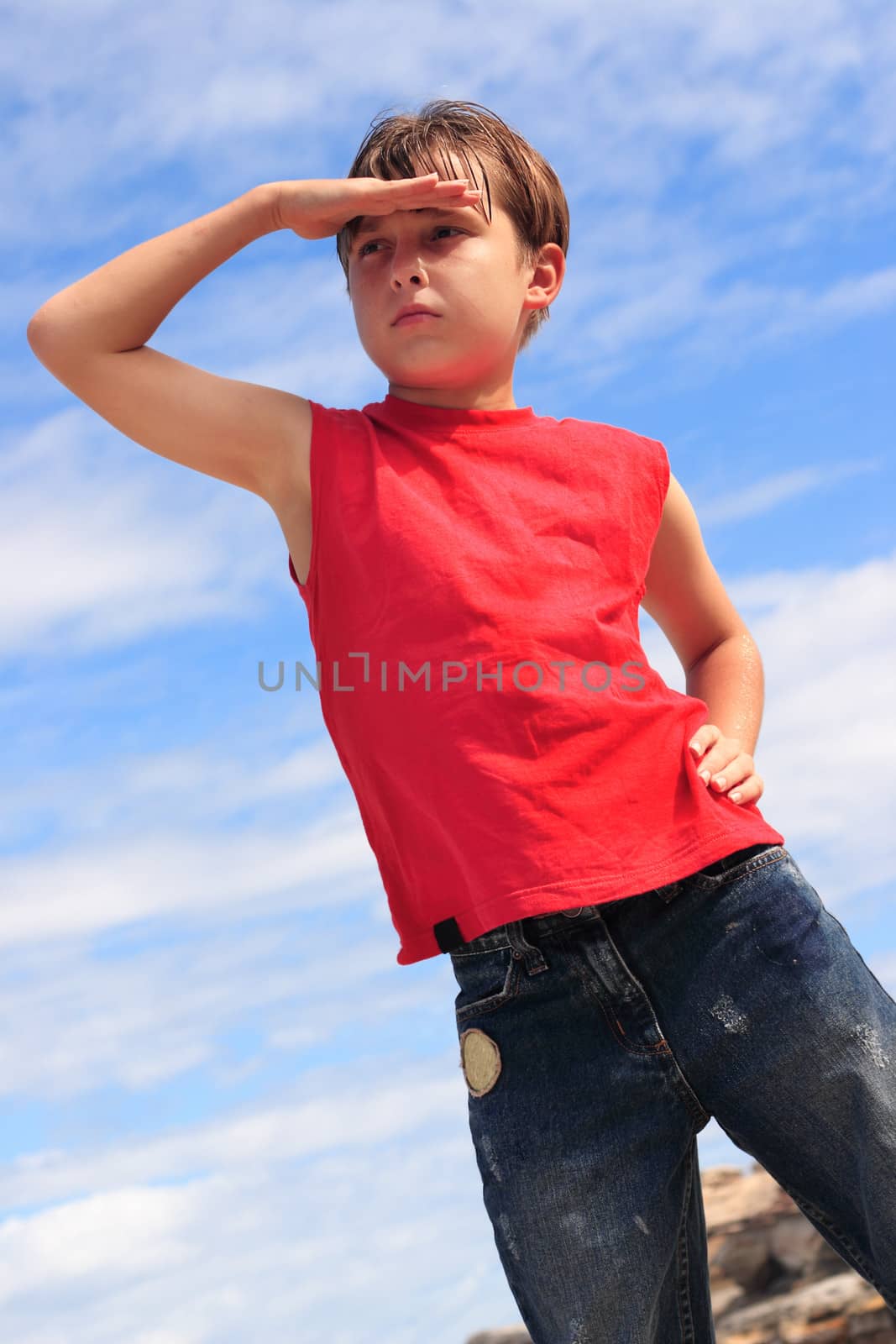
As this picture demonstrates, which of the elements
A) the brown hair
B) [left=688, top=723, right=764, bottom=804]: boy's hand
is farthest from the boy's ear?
[left=688, top=723, right=764, bottom=804]: boy's hand

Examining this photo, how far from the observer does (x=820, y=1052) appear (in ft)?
7.55

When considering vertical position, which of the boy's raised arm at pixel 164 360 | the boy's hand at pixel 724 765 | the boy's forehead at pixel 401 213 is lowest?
the boy's hand at pixel 724 765

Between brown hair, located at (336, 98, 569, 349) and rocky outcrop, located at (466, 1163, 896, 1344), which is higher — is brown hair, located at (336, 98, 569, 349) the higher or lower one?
the higher one

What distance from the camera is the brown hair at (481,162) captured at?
2699mm

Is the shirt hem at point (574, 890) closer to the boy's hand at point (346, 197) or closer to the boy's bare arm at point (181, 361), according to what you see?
the boy's bare arm at point (181, 361)

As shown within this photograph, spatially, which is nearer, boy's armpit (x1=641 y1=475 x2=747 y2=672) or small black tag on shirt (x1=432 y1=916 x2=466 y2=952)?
small black tag on shirt (x1=432 y1=916 x2=466 y2=952)

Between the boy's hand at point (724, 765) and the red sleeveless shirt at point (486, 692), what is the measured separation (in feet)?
0.08

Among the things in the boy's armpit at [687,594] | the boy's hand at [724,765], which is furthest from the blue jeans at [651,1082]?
the boy's armpit at [687,594]

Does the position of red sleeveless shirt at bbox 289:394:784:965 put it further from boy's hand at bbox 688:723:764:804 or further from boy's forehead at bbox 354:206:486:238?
boy's forehead at bbox 354:206:486:238

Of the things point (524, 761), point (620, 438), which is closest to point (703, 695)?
point (620, 438)

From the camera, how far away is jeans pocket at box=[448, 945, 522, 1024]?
2325 millimetres

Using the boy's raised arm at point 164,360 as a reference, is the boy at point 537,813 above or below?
below

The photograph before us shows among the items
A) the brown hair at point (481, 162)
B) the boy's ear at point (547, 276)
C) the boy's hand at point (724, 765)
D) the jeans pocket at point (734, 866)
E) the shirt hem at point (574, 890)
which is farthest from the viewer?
the boy's ear at point (547, 276)

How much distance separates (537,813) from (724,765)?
17.4 inches
